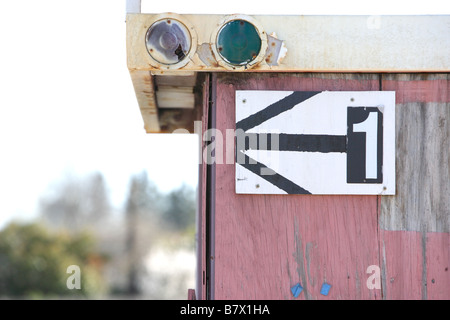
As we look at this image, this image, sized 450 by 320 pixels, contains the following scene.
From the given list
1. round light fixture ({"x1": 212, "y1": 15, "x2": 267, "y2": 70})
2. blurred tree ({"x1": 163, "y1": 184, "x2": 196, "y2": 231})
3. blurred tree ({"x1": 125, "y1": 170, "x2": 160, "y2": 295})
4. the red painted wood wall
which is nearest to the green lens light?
round light fixture ({"x1": 212, "y1": 15, "x2": 267, "y2": 70})

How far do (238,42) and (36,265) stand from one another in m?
18.3

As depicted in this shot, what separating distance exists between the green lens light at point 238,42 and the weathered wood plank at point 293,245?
585mm

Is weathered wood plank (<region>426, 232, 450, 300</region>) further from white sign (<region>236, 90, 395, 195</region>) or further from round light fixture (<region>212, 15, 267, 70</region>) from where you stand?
round light fixture (<region>212, 15, 267, 70</region>)

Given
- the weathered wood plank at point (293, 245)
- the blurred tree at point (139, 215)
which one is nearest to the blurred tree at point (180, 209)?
the blurred tree at point (139, 215)

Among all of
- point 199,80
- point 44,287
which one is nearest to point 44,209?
point 44,287

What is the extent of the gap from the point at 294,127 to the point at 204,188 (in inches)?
19.8

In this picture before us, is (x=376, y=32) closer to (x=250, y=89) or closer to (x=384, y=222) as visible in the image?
(x=250, y=89)

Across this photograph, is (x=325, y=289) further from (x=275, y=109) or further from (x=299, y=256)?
(x=275, y=109)

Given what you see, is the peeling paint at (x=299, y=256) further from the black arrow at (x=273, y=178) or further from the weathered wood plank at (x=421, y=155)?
the weathered wood plank at (x=421, y=155)

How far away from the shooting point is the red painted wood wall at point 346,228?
122 inches

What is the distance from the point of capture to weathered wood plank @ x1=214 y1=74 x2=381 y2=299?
310 cm

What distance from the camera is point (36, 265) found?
799 inches

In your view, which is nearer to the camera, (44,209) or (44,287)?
(44,287)

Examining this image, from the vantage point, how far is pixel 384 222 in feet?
10.3
